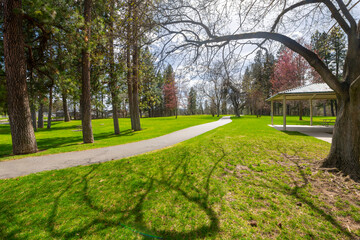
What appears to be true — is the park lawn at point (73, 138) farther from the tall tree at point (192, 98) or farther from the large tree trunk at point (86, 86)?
the tall tree at point (192, 98)

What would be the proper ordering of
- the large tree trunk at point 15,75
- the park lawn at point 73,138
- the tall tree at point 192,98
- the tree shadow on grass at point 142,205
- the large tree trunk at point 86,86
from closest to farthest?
the tree shadow on grass at point 142,205 < the large tree trunk at point 15,75 < the park lawn at point 73,138 < the large tree trunk at point 86,86 < the tall tree at point 192,98

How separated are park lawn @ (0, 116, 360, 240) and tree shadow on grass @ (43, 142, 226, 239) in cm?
2

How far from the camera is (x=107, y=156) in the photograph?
5766 mm

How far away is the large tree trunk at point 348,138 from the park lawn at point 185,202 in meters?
0.42

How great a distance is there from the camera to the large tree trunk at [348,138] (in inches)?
143

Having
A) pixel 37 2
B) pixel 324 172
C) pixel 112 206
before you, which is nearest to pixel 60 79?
pixel 37 2

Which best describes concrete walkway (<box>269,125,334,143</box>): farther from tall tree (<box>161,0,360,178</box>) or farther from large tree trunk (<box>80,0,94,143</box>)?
large tree trunk (<box>80,0,94,143</box>)

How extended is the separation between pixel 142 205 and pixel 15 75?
25.0 ft

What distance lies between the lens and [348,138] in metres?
3.81

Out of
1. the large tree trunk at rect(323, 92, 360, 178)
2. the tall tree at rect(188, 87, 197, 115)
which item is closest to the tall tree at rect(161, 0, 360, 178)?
the large tree trunk at rect(323, 92, 360, 178)

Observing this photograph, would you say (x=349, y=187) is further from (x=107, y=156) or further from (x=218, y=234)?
(x=107, y=156)

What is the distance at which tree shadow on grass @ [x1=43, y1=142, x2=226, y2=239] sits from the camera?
233 cm

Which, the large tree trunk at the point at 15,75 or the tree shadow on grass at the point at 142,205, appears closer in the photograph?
the tree shadow on grass at the point at 142,205

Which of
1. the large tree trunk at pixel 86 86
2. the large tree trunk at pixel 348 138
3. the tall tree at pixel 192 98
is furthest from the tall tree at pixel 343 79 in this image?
the large tree trunk at pixel 86 86
